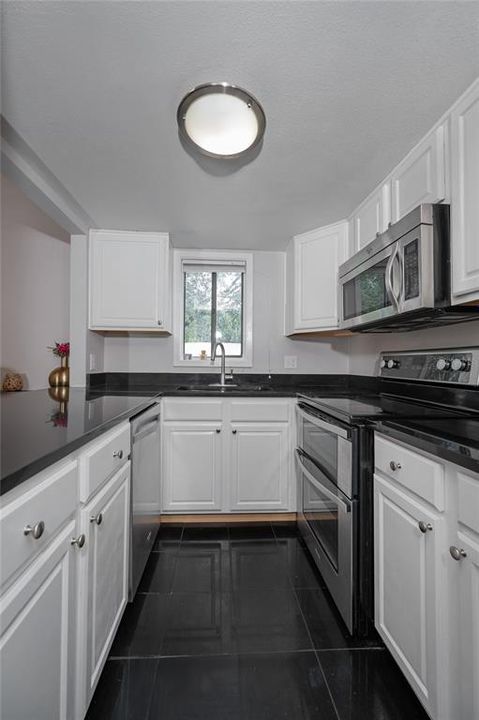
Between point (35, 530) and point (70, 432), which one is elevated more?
point (70, 432)

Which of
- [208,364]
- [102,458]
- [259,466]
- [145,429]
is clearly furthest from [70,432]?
[208,364]

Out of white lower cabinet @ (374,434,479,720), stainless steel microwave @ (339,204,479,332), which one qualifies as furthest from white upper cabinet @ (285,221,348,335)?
white lower cabinet @ (374,434,479,720)

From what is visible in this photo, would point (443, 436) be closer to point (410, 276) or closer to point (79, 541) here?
point (410, 276)

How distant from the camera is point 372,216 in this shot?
1922 mm

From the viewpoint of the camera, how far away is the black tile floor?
1.09 meters

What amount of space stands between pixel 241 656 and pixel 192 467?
1158 mm

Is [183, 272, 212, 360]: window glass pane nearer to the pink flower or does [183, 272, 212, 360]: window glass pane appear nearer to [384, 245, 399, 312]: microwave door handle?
the pink flower

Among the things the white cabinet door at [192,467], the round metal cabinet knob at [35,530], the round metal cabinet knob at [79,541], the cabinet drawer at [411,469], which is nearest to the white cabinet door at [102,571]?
the round metal cabinet knob at [79,541]

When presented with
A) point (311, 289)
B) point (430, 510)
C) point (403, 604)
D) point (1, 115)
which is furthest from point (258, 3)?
point (403, 604)

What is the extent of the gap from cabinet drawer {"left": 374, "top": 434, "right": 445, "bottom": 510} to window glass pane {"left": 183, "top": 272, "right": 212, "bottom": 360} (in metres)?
1.91

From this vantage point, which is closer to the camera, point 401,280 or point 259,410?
point 401,280

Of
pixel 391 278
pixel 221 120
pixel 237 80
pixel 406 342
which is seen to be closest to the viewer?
pixel 237 80

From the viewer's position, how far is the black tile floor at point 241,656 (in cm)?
109

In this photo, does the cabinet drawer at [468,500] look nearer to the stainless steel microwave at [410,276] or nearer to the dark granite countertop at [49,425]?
the stainless steel microwave at [410,276]
